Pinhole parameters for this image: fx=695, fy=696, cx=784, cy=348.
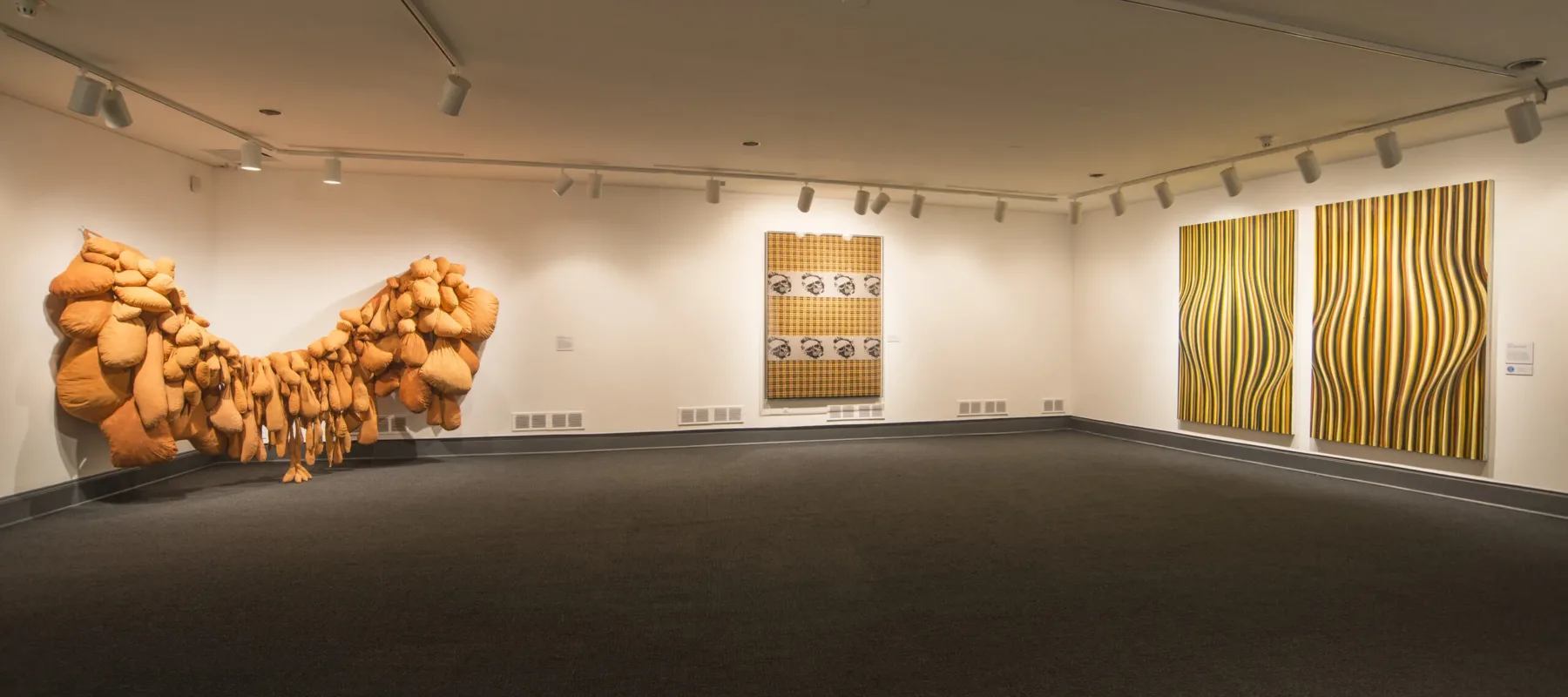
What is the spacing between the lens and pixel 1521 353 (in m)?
4.91

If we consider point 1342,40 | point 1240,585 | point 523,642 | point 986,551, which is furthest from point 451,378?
point 1342,40

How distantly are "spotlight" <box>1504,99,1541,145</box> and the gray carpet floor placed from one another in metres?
2.40

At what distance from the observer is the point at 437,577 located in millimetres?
3424

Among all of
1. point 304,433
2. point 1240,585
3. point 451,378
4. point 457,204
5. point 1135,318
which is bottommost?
point 1240,585

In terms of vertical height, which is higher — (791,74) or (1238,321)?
(791,74)

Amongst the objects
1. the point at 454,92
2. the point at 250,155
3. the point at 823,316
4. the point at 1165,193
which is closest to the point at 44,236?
the point at 250,155

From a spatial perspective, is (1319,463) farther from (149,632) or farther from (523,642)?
(149,632)

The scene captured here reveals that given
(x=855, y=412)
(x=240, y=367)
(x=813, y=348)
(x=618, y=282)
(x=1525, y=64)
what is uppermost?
(x=1525, y=64)

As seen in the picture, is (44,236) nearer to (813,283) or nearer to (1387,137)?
(813,283)

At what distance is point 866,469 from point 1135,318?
12.9ft

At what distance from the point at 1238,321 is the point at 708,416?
536cm

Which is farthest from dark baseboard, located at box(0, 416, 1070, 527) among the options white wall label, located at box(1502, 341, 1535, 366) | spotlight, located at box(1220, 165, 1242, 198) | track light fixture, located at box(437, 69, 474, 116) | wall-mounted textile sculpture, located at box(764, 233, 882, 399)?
white wall label, located at box(1502, 341, 1535, 366)

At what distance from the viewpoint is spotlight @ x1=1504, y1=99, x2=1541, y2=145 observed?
161 inches

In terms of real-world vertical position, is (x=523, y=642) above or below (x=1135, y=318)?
below
